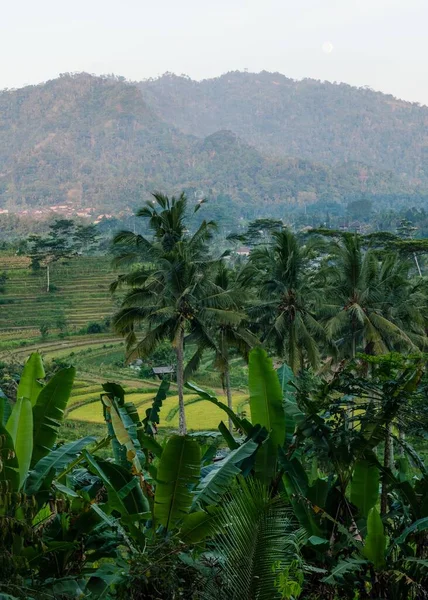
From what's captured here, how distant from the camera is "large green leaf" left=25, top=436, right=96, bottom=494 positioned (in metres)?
4.97

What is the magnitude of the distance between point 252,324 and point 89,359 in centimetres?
1870

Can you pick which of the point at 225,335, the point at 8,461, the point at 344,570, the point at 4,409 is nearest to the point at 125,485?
the point at 8,461

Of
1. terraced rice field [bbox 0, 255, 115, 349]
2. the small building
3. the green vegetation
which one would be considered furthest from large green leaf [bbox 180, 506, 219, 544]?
terraced rice field [bbox 0, 255, 115, 349]

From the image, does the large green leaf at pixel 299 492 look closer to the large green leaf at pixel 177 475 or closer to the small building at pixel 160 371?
the large green leaf at pixel 177 475

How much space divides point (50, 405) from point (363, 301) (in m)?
14.6

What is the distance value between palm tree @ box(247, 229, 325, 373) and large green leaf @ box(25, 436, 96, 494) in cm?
1371

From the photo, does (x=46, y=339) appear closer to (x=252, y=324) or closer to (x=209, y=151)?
(x=252, y=324)

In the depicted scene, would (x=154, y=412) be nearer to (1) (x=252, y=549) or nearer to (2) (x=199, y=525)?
(2) (x=199, y=525)

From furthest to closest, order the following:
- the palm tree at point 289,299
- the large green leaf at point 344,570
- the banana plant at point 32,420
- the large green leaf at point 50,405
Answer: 1. the palm tree at point 289,299
2. the large green leaf at point 50,405
3. the banana plant at point 32,420
4. the large green leaf at point 344,570

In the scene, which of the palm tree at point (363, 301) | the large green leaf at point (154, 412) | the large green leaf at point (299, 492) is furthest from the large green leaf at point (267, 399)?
the palm tree at point (363, 301)

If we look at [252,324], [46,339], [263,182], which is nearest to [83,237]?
[46,339]

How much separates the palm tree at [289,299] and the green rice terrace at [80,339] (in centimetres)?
658

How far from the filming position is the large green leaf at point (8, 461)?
457cm

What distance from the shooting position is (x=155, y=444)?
5.37 m
